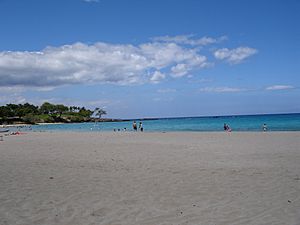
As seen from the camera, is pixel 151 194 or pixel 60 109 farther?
pixel 60 109

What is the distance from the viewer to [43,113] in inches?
6235

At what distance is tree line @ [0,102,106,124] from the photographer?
133212 mm

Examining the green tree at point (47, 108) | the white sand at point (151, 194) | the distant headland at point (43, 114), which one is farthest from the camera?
the green tree at point (47, 108)

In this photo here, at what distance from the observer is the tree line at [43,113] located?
13321cm

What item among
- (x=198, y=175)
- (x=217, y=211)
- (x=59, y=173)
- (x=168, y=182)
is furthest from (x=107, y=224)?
(x=59, y=173)

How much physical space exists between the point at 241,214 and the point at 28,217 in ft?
12.9

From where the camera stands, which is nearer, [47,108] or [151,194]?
[151,194]

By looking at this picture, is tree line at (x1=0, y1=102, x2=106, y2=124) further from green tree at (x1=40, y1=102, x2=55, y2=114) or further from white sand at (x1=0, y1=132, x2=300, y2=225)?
white sand at (x1=0, y1=132, x2=300, y2=225)

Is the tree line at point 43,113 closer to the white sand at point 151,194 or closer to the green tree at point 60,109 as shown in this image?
the green tree at point 60,109

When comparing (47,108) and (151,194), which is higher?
(47,108)

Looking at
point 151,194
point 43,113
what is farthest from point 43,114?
point 151,194

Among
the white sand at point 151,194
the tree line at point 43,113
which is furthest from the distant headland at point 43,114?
the white sand at point 151,194

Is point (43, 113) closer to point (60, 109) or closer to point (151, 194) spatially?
point (60, 109)

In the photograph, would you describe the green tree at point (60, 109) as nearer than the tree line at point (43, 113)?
No
